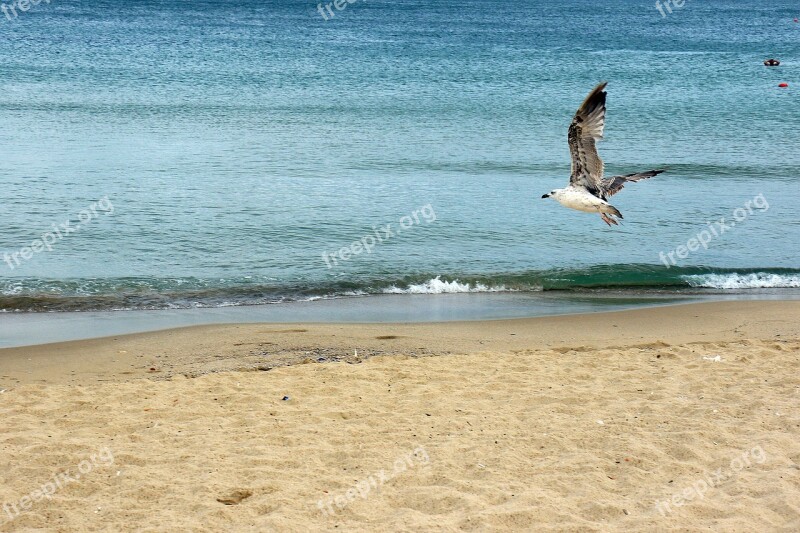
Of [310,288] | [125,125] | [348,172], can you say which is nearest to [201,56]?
[125,125]

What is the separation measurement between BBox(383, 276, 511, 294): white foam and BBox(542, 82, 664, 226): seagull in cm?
429

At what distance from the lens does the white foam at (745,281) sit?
50.7 ft

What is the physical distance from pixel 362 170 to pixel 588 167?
13434 millimetres

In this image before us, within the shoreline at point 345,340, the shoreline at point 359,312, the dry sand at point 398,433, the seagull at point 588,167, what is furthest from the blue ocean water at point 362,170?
the seagull at point 588,167

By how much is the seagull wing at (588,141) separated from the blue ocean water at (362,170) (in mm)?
4411

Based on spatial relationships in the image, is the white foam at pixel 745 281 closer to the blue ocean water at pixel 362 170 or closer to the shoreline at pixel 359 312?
the blue ocean water at pixel 362 170

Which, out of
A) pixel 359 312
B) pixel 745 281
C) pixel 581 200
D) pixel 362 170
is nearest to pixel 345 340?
pixel 359 312

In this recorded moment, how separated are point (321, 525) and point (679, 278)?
1101 cm

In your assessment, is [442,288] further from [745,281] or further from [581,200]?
[745,281]

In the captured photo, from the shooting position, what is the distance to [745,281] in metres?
15.6

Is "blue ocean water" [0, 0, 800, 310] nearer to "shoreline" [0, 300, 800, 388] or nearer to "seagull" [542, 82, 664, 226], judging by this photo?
"shoreline" [0, 300, 800, 388]

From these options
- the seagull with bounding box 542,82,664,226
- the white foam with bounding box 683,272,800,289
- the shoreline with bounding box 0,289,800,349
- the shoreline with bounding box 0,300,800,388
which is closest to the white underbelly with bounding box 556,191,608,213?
the seagull with bounding box 542,82,664,226

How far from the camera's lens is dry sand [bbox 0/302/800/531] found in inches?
255

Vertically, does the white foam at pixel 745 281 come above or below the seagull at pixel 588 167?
below
